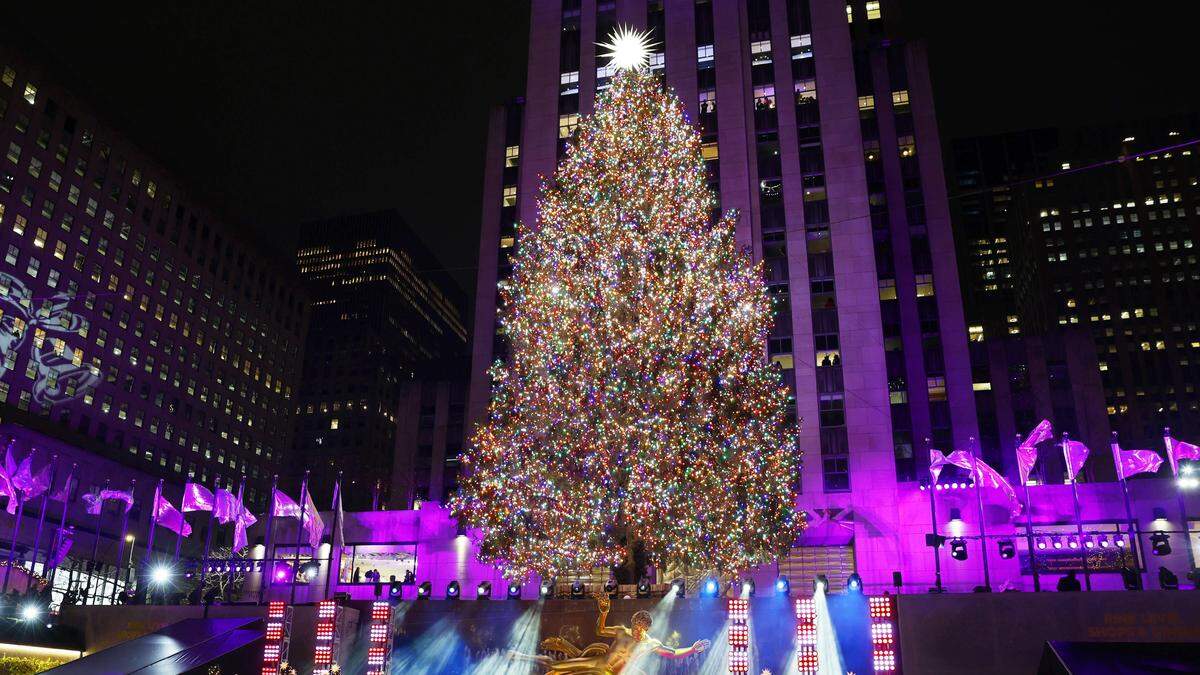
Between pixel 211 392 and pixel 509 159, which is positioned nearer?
pixel 509 159

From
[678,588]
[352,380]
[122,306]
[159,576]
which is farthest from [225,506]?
[352,380]

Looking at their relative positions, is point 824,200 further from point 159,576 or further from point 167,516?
point 159,576

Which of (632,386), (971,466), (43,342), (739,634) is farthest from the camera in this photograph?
(43,342)

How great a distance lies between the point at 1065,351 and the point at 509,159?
1487 inches

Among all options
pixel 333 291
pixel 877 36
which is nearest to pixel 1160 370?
pixel 877 36

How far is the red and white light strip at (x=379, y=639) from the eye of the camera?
23.4 meters

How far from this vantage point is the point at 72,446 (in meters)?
77.7

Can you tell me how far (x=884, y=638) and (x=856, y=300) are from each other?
31.2m

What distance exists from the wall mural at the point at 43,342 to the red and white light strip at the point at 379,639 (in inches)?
2612

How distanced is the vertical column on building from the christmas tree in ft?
43.7

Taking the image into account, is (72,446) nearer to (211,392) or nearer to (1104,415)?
(211,392)

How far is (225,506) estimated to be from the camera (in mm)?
35438

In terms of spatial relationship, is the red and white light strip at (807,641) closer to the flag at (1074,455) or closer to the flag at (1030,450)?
the flag at (1074,455)

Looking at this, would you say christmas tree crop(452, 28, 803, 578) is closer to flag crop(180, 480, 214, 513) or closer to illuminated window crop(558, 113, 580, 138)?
flag crop(180, 480, 214, 513)
